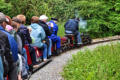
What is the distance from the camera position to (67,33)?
39.4 feet

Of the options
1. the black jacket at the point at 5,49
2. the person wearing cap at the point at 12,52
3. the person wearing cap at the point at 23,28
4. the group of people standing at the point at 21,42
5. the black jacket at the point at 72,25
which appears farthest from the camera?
the black jacket at the point at 72,25

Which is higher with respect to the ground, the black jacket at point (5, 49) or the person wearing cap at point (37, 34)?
the black jacket at point (5, 49)

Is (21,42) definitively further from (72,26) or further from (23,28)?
(72,26)

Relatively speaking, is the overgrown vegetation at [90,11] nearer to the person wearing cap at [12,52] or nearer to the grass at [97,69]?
the grass at [97,69]

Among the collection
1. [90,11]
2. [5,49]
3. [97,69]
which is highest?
[5,49]

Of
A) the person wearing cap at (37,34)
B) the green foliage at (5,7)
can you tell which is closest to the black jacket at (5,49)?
the person wearing cap at (37,34)

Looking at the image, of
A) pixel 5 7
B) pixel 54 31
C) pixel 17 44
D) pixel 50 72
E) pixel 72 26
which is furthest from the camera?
pixel 5 7

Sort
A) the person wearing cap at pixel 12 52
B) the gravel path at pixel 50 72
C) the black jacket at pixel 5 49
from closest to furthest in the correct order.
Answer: the black jacket at pixel 5 49
the person wearing cap at pixel 12 52
the gravel path at pixel 50 72

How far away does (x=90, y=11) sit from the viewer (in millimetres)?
17391

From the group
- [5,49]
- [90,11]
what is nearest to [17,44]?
[5,49]

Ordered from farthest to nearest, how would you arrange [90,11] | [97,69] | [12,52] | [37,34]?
1. [90,11]
2. [37,34]
3. [97,69]
4. [12,52]

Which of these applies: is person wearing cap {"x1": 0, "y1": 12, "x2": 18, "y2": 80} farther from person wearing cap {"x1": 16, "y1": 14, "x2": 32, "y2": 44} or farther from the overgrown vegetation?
the overgrown vegetation

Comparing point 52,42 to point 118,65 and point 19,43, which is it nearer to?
point 118,65

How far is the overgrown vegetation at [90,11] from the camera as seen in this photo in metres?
15.9
